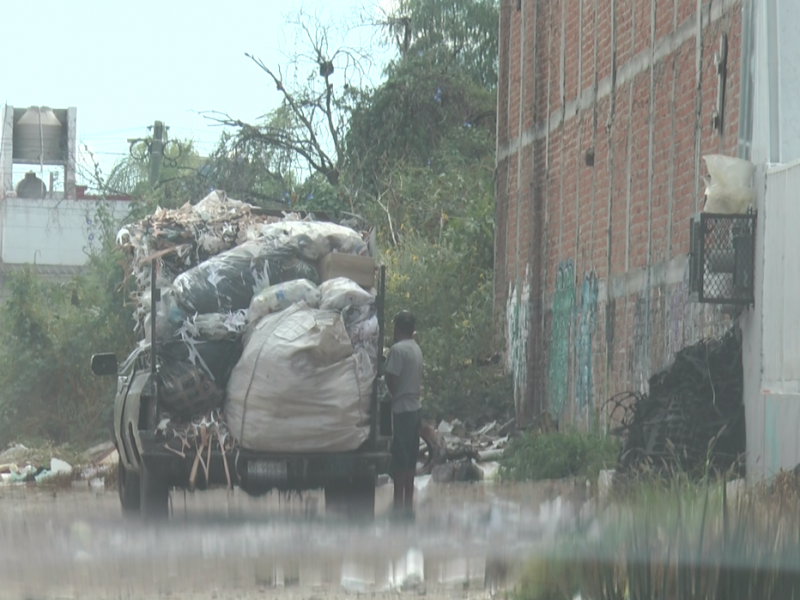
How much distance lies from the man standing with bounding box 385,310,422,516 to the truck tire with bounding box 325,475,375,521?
2.41 feet

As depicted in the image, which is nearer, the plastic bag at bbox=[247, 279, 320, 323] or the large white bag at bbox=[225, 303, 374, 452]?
the large white bag at bbox=[225, 303, 374, 452]

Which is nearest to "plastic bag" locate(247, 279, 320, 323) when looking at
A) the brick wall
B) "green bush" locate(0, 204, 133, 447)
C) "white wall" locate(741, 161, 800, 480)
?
"white wall" locate(741, 161, 800, 480)

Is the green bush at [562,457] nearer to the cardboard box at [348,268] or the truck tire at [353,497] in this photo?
the truck tire at [353,497]

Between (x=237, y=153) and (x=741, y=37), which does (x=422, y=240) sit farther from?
(x=741, y=37)

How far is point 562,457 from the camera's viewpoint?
46.8 feet

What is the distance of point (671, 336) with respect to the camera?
42.3ft

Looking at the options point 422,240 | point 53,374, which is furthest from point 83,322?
point 422,240

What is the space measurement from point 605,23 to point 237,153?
45.9 ft

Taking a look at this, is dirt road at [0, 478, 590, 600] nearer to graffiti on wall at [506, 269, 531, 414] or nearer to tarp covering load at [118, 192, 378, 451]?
tarp covering load at [118, 192, 378, 451]

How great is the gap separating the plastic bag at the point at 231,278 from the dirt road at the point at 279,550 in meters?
1.68

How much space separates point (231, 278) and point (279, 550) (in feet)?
9.21

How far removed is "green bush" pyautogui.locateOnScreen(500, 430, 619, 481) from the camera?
1373cm

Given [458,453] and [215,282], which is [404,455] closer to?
[215,282]

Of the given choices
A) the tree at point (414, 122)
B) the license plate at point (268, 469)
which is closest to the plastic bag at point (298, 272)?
the license plate at point (268, 469)
